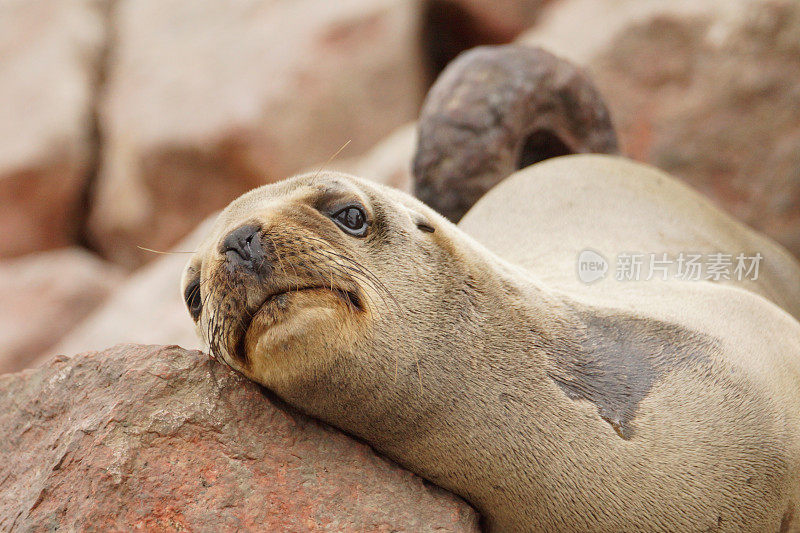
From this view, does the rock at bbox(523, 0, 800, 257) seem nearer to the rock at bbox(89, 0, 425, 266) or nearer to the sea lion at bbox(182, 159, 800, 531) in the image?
the rock at bbox(89, 0, 425, 266)

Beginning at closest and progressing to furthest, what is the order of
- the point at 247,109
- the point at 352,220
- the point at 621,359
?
the point at 352,220 → the point at 621,359 → the point at 247,109

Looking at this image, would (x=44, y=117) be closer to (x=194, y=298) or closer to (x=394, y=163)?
(x=394, y=163)

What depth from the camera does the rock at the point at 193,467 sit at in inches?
92.4

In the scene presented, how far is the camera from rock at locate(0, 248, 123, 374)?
886 cm

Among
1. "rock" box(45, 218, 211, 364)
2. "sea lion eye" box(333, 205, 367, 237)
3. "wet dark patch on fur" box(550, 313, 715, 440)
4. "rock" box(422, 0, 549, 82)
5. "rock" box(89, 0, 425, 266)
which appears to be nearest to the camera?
"sea lion eye" box(333, 205, 367, 237)

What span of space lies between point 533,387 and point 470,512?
1.37 feet

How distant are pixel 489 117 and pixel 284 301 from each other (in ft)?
9.60

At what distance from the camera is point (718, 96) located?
20.0ft

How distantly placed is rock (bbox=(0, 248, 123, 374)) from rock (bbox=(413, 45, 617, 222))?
5565 millimetres

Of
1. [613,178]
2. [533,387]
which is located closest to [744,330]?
[533,387]

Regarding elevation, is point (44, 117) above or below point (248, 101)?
below

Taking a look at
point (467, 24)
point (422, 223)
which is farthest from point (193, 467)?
point (467, 24)

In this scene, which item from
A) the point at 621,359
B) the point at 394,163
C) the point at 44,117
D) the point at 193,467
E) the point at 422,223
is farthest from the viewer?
the point at 44,117

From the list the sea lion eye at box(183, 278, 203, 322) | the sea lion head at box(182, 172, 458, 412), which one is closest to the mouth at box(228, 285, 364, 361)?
the sea lion head at box(182, 172, 458, 412)
